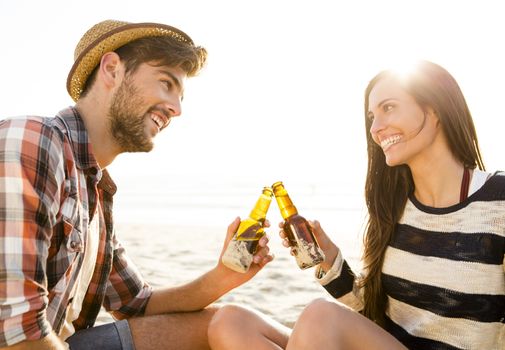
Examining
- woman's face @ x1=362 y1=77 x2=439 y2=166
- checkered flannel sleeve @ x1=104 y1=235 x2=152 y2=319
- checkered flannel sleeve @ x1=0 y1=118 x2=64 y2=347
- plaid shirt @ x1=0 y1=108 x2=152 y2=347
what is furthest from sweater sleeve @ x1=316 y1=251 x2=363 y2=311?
checkered flannel sleeve @ x1=0 y1=118 x2=64 y2=347

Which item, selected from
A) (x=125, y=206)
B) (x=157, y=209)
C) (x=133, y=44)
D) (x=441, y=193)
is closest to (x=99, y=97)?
(x=133, y=44)

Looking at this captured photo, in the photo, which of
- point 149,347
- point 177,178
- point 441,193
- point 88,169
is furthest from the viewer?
point 177,178

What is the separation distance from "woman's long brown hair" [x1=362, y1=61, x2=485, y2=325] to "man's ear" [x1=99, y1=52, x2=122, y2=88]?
1.26m

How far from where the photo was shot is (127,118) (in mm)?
2611

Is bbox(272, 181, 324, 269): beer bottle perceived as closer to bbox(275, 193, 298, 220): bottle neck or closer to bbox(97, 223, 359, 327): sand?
bbox(275, 193, 298, 220): bottle neck

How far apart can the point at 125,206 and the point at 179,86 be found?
1432cm

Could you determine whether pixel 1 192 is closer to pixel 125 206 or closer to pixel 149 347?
pixel 149 347

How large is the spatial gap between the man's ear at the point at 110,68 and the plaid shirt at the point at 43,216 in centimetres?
26

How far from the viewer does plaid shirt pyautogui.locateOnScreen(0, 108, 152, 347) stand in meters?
1.90

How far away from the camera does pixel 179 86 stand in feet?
9.27

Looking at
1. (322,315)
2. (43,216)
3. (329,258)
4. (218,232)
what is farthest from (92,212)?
(218,232)

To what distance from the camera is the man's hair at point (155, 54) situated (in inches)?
104

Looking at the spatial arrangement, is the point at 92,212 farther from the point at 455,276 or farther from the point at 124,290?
the point at 455,276

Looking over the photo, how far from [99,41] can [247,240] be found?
1.19 meters
